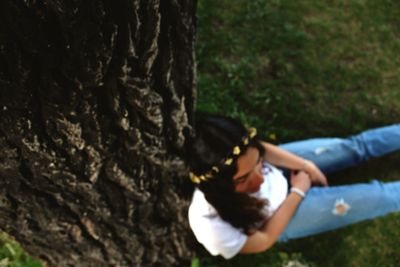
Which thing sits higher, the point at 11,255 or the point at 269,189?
the point at 269,189

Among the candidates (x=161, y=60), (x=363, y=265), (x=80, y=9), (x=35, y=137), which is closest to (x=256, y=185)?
(x=363, y=265)

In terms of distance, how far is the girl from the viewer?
89.2 inches

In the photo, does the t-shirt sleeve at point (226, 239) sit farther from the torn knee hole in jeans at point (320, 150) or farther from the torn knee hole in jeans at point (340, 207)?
the torn knee hole in jeans at point (320, 150)

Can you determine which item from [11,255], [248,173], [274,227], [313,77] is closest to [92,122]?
[248,173]

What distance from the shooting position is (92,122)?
4.40ft

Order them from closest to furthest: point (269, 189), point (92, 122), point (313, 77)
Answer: point (92, 122), point (269, 189), point (313, 77)

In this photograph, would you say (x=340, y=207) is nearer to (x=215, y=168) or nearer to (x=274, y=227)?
(x=274, y=227)

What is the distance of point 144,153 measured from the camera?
167 cm

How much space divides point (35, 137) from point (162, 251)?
130cm

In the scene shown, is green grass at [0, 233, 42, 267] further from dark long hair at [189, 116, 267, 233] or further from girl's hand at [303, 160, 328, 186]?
girl's hand at [303, 160, 328, 186]

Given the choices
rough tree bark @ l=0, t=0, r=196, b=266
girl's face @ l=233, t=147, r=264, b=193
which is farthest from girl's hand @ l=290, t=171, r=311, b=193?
rough tree bark @ l=0, t=0, r=196, b=266

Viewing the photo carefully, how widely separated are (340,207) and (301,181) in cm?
29

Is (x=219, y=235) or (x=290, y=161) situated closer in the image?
(x=219, y=235)

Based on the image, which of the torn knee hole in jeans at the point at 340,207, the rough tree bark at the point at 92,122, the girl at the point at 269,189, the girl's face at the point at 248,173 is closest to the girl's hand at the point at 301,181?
the girl at the point at 269,189
